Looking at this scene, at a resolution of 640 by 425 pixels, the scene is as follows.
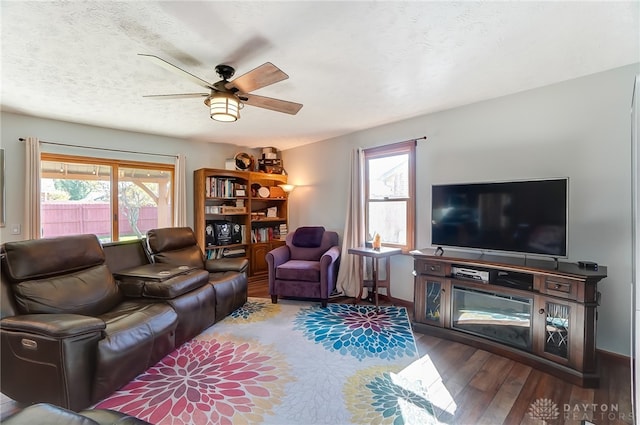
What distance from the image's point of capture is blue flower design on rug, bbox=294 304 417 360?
2428 mm

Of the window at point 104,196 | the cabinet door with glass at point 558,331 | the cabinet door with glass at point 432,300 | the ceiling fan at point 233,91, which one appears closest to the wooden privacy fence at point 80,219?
the window at point 104,196

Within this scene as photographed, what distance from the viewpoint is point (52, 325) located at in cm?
157

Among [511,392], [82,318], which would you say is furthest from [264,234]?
[511,392]

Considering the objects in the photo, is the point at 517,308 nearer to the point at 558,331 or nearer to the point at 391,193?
the point at 558,331

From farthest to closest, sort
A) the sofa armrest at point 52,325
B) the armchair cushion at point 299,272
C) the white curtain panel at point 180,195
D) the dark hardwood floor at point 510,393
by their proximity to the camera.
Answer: the white curtain panel at point 180,195 → the armchair cushion at point 299,272 → the dark hardwood floor at point 510,393 → the sofa armrest at point 52,325

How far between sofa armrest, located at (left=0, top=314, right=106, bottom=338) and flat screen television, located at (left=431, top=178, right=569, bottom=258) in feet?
9.65

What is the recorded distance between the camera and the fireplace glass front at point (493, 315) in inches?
90.4

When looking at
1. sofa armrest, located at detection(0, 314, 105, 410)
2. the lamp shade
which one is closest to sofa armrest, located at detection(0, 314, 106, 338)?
sofa armrest, located at detection(0, 314, 105, 410)

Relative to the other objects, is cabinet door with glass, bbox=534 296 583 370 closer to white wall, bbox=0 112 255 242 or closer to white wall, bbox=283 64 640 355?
white wall, bbox=283 64 640 355

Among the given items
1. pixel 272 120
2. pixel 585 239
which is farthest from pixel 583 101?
pixel 272 120

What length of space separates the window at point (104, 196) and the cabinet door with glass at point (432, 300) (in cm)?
377

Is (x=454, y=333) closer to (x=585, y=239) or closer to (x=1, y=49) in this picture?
(x=585, y=239)

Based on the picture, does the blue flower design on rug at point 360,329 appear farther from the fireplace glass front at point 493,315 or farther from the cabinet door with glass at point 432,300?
the fireplace glass front at point 493,315

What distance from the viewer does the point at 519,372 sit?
2.12m
